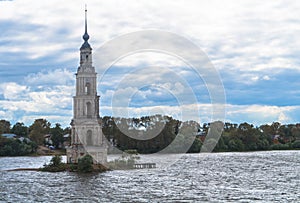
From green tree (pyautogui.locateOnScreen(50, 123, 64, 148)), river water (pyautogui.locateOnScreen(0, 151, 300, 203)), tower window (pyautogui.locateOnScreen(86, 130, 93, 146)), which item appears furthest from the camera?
green tree (pyautogui.locateOnScreen(50, 123, 64, 148))

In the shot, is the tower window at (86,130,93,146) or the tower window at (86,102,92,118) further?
the tower window at (86,102,92,118)

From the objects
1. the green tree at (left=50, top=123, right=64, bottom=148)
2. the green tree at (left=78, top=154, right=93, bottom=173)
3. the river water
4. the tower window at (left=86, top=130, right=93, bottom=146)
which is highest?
the green tree at (left=50, top=123, right=64, bottom=148)

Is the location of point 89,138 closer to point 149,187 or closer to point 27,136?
point 149,187

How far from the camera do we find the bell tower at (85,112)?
77750mm

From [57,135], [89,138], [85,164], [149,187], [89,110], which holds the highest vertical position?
[89,110]

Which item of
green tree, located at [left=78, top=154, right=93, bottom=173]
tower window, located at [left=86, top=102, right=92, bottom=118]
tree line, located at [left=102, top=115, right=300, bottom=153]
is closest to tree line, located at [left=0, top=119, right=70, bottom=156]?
tree line, located at [left=102, top=115, right=300, bottom=153]

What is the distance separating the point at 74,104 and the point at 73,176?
1541 centimetres

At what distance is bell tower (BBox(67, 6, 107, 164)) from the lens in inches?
3061

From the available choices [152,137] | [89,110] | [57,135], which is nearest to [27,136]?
[57,135]

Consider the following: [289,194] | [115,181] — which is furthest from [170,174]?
[289,194]

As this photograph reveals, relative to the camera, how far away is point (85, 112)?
258 ft

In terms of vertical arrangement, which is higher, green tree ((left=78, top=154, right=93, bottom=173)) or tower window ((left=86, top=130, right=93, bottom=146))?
tower window ((left=86, top=130, right=93, bottom=146))

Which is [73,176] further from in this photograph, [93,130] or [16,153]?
[16,153]

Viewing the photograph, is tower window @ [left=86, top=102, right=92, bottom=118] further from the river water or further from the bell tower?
the river water
